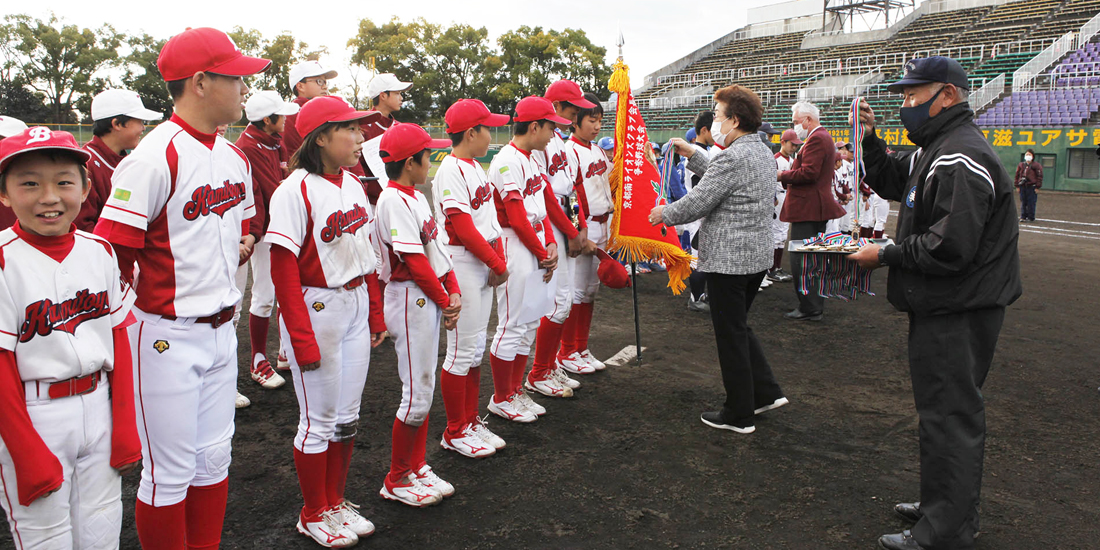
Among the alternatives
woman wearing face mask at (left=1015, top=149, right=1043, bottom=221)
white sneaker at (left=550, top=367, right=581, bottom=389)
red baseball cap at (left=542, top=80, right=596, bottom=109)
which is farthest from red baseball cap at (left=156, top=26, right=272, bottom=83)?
woman wearing face mask at (left=1015, top=149, right=1043, bottom=221)

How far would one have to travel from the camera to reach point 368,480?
12.9 feet

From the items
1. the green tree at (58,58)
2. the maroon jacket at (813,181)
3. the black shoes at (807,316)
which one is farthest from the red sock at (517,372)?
the green tree at (58,58)

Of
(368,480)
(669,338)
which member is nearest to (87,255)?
(368,480)

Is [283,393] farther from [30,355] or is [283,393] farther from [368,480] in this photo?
[30,355]

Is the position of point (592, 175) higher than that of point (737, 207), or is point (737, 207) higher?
point (592, 175)

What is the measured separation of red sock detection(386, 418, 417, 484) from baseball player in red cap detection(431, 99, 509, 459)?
0.52 meters

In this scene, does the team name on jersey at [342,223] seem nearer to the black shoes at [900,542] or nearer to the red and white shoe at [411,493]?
the red and white shoe at [411,493]

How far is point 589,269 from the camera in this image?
587 centimetres

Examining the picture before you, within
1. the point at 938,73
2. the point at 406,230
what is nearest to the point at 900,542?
the point at 938,73

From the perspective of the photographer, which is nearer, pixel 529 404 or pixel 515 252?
pixel 515 252

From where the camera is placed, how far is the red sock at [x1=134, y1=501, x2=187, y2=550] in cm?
258

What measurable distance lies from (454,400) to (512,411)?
2.31ft

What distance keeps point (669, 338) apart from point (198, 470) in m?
4.88

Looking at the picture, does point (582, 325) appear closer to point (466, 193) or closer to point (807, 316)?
point (466, 193)
